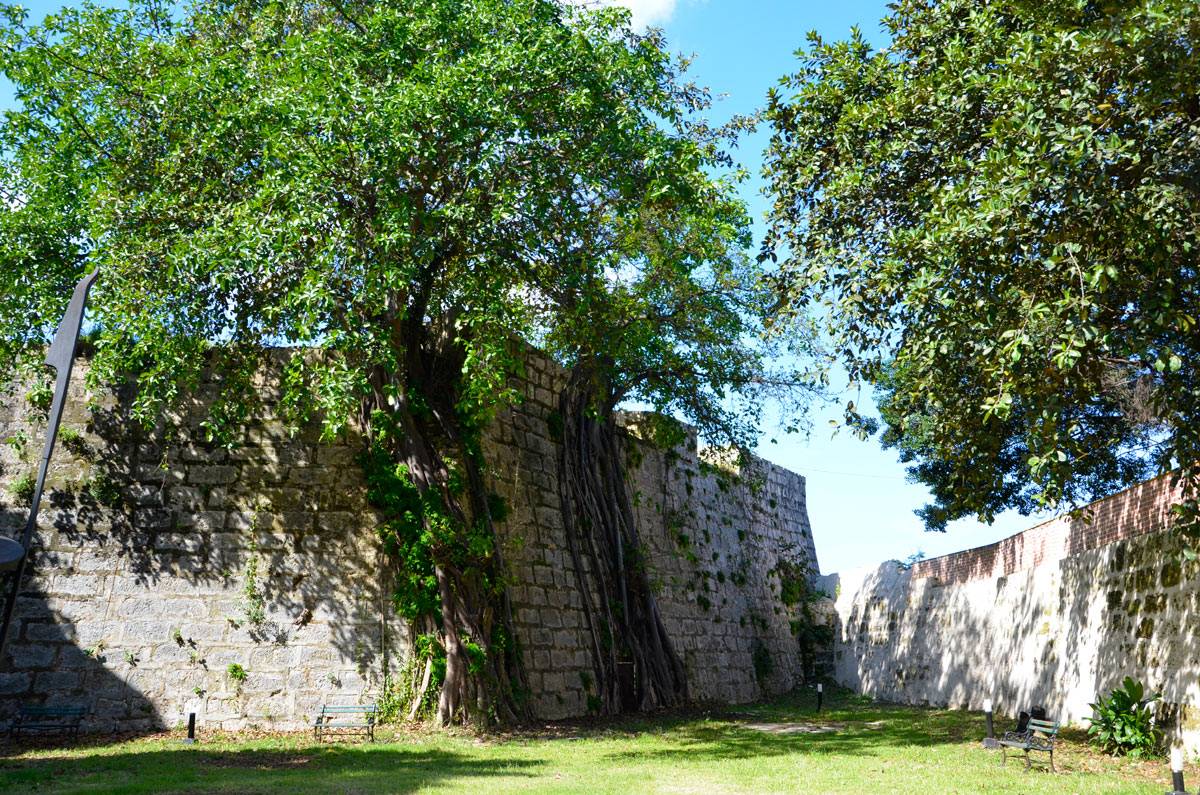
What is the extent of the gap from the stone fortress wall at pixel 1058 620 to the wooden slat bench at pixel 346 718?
768 centimetres

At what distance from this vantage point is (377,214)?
10133 mm

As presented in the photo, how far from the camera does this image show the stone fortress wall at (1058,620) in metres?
9.32

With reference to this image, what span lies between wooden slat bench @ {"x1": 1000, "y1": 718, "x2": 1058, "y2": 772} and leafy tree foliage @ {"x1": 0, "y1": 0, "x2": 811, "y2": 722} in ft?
18.0

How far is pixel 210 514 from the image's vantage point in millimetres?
11227

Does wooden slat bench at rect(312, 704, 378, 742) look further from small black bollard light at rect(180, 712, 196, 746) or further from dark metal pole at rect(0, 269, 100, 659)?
dark metal pole at rect(0, 269, 100, 659)

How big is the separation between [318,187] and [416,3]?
2.52 metres

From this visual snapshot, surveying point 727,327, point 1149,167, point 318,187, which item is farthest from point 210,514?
point 1149,167

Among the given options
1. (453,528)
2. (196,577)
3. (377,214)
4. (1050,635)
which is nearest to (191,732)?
(196,577)

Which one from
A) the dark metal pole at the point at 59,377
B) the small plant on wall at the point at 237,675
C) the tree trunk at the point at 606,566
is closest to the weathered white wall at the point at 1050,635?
the tree trunk at the point at 606,566

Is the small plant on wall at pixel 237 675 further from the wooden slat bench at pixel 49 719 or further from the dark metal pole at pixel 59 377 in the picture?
the dark metal pole at pixel 59 377

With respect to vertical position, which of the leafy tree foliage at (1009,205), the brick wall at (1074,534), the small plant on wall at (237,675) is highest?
the leafy tree foliage at (1009,205)

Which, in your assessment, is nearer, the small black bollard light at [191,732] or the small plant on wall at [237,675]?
the small black bollard light at [191,732]

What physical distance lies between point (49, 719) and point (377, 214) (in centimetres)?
632

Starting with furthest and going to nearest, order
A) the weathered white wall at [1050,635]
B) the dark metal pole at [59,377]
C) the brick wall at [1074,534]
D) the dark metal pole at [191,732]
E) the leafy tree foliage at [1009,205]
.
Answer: the brick wall at [1074,534], the dark metal pole at [191,732], the weathered white wall at [1050,635], the leafy tree foliage at [1009,205], the dark metal pole at [59,377]
